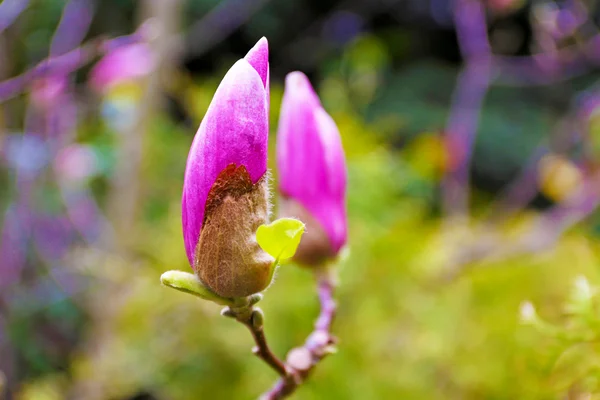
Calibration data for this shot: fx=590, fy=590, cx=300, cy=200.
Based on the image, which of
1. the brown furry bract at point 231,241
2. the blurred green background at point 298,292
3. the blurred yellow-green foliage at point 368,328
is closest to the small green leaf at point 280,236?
the brown furry bract at point 231,241

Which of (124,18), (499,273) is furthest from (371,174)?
(124,18)

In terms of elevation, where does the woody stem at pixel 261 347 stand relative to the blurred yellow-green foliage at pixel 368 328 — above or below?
below

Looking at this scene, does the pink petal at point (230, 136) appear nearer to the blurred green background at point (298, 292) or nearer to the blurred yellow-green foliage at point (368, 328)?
the blurred green background at point (298, 292)

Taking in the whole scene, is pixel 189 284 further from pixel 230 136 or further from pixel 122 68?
pixel 122 68

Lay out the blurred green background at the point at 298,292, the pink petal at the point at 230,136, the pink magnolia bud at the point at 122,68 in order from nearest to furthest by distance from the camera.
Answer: the pink petal at the point at 230,136, the blurred green background at the point at 298,292, the pink magnolia bud at the point at 122,68

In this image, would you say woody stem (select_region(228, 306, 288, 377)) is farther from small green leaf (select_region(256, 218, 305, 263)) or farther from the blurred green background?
the blurred green background
